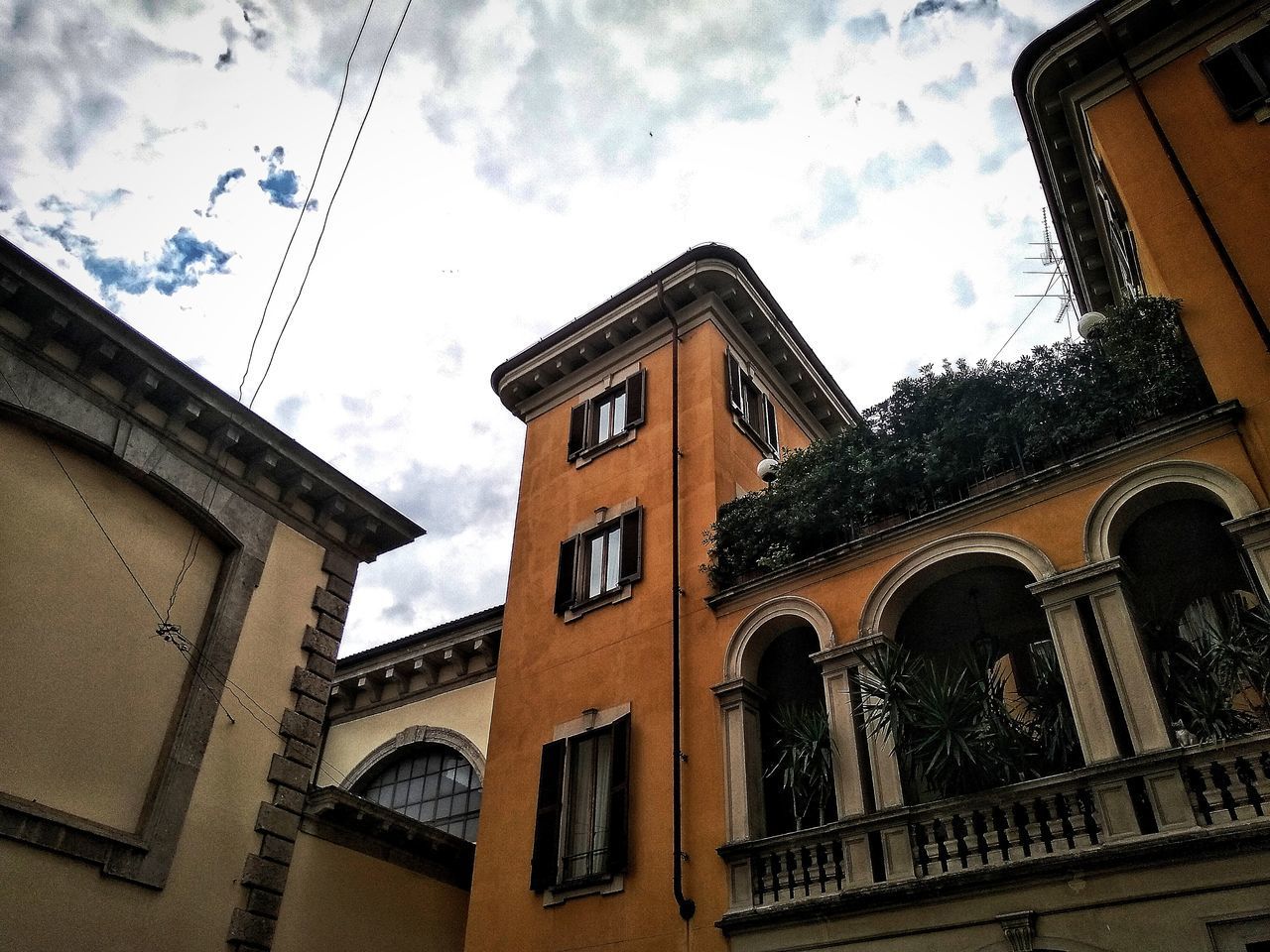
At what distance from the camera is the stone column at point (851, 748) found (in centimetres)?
1103

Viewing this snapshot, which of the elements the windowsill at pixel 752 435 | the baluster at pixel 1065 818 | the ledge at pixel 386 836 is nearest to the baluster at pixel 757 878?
the baluster at pixel 1065 818

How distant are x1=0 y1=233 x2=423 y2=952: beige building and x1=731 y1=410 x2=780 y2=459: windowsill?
290 inches

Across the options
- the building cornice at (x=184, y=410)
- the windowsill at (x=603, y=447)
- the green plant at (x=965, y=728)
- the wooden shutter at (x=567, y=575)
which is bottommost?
the green plant at (x=965, y=728)

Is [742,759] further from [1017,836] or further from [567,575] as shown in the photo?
[567,575]

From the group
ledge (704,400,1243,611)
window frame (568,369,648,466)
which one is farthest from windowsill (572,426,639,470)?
ledge (704,400,1243,611)

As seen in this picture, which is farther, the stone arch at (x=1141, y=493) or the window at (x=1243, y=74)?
the window at (x=1243, y=74)

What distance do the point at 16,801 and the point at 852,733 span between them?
390 inches

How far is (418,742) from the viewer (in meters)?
20.4

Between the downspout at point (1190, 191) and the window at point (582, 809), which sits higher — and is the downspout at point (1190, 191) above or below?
above

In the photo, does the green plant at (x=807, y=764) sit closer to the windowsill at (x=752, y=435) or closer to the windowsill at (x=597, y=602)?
the windowsill at (x=597, y=602)

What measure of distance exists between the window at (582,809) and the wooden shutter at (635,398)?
546 centimetres

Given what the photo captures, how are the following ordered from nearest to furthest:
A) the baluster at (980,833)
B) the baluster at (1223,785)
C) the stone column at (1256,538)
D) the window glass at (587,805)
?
the baluster at (1223,785) → the stone column at (1256,538) → the baluster at (980,833) → the window glass at (587,805)

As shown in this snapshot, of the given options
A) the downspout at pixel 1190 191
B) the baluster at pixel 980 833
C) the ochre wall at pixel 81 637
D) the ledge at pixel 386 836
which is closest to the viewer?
the baluster at pixel 980 833

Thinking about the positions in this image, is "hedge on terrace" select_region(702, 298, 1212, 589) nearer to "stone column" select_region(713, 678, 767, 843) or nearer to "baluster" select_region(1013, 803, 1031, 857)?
"stone column" select_region(713, 678, 767, 843)
